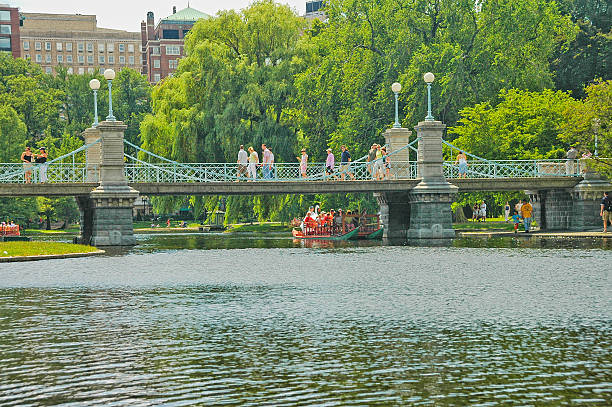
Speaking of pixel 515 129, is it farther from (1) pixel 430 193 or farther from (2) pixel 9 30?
(2) pixel 9 30

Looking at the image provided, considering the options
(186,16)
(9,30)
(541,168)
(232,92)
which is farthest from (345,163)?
(186,16)

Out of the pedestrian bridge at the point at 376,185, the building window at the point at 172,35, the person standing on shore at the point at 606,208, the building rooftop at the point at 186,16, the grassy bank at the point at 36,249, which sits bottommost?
the grassy bank at the point at 36,249

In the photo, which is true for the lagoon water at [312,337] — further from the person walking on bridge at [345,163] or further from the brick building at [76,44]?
the brick building at [76,44]

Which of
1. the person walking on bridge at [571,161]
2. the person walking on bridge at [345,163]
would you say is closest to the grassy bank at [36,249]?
the person walking on bridge at [345,163]

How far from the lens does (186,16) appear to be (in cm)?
15488

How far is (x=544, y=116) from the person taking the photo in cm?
4975

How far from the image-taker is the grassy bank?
30.6 m

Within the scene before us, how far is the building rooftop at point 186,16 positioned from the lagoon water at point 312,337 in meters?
132

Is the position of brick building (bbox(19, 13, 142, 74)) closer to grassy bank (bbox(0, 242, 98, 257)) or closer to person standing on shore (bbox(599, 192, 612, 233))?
person standing on shore (bbox(599, 192, 612, 233))

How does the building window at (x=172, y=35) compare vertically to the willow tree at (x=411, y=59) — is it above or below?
above

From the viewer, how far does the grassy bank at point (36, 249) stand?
30.6 m

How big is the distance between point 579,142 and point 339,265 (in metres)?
23.4

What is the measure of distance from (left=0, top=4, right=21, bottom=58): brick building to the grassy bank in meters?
91.2

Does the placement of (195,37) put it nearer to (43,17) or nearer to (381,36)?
(381,36)
